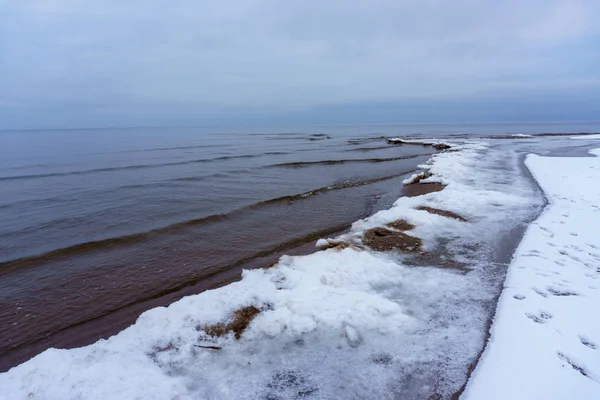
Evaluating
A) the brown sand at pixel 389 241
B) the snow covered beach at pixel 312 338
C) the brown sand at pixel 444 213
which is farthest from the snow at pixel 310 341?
the brown sand at pixel 444 213

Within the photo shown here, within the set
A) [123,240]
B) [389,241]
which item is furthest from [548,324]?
[123,240]

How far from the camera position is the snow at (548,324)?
3.21 m

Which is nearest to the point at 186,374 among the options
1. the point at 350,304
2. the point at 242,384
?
the point at 242,384

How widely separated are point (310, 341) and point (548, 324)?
309cm

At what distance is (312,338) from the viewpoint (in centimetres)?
416

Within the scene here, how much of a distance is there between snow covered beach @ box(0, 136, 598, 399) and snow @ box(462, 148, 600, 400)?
6.1 inches

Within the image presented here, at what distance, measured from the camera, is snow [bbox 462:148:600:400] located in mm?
3214

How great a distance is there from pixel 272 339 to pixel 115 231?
804cm

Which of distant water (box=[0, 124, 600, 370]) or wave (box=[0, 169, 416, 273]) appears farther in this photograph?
wave (box=[0, 169, 416, 273])

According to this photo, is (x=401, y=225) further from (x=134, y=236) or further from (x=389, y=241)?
(x=134, y=236)

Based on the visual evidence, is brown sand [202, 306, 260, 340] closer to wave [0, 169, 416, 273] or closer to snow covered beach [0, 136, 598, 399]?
snow covered beach [0, 136, 598, 399]

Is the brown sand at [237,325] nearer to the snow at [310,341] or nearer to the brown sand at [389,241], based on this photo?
the snow at [310,341]

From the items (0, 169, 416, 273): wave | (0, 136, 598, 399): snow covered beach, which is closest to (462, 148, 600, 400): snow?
(0, 136, 598, 399): snow covered beach

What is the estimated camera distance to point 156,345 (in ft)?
Result: 13.1
